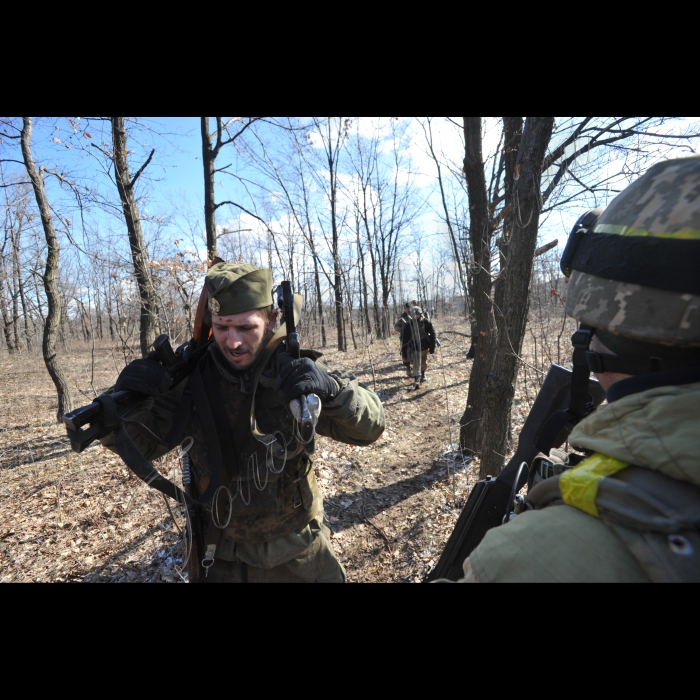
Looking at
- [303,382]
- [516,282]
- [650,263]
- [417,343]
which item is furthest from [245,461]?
[417,343]

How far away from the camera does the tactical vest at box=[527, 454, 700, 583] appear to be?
605 millimetres

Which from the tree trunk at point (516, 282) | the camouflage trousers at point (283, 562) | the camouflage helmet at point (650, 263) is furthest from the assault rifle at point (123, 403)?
the tree trunk at point (516, 282)

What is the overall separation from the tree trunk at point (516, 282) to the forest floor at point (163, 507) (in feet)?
4.94

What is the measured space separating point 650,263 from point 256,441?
2042 mm

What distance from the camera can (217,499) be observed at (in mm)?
2215

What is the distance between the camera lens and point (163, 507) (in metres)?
5.01

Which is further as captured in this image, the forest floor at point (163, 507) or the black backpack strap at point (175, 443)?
the forest floor at point (163, 507)

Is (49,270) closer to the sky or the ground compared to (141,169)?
closer to the ground

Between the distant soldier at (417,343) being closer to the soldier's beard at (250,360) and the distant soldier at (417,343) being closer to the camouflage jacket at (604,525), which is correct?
the soldier's beard at (250,360)

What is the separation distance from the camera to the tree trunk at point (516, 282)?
2840mm

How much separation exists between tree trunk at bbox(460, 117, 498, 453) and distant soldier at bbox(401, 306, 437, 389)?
14.9 feet

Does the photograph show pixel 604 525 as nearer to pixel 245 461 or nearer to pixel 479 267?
pixel 245 461
